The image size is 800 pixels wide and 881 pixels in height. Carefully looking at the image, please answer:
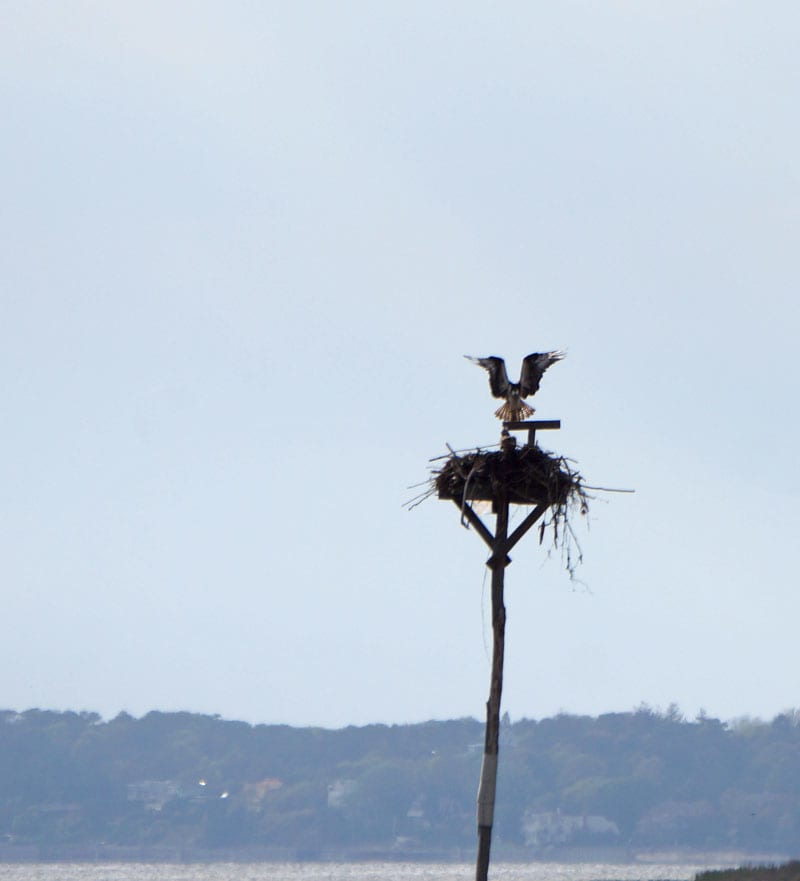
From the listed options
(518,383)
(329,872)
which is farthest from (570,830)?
(518,383)

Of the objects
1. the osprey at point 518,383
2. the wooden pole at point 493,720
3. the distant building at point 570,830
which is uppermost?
the distant building at point 570,830

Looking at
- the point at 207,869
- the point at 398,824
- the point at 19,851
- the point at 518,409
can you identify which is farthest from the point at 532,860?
the point at 518,409

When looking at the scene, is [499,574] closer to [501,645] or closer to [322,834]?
[501,645]

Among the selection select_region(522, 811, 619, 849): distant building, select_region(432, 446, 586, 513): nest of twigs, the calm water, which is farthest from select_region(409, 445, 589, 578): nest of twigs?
select_region(522, 811, 619, 849): distant building

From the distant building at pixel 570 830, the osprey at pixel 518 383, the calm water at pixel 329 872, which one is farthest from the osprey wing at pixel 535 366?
the distant building at pixel 570 830

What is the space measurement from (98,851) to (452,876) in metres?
49.9

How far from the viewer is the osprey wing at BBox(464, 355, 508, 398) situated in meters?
17.6

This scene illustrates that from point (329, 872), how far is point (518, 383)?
15369 cm

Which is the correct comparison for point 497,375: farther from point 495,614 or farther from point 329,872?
point 329,872

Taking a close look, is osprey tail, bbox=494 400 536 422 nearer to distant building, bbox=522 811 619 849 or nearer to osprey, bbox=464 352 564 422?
osprey, bbox=464 352 564 422

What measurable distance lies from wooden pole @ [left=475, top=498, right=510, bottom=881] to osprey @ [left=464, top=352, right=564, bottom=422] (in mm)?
1499

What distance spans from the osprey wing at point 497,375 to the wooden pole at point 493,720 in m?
1.70

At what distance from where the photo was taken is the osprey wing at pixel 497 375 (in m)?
17.6

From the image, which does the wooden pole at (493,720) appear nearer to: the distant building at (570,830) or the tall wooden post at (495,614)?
the tall wooden post at (495,614)
